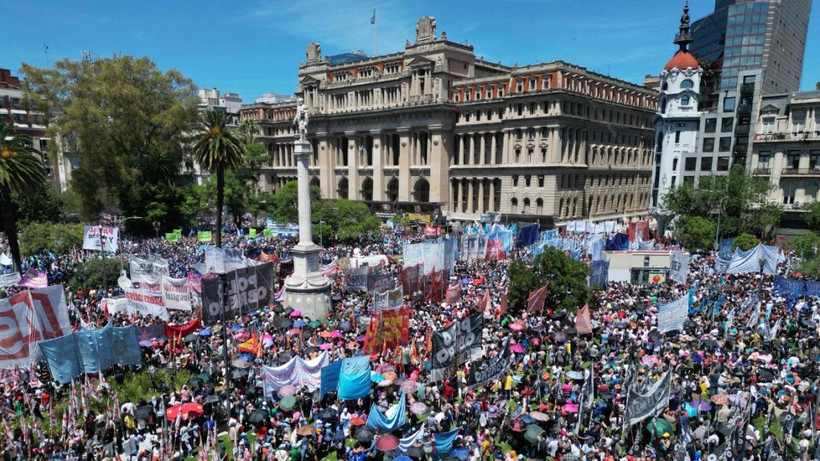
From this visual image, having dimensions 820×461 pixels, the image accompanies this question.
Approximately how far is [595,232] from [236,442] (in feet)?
136

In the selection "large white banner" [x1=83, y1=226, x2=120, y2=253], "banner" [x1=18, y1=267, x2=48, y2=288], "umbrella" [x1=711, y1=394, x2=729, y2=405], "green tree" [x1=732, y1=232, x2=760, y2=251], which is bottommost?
"umbrella" [x1=711, y1=394, x2=729, y2=405]

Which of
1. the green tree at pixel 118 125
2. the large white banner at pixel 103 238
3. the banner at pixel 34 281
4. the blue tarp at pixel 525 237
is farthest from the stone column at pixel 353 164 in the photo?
the banner at pixel 34 281

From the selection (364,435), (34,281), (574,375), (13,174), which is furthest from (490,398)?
(13,174)

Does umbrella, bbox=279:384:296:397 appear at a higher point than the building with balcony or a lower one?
lower

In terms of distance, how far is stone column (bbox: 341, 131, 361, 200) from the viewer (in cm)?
8056

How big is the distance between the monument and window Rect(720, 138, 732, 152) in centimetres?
4559

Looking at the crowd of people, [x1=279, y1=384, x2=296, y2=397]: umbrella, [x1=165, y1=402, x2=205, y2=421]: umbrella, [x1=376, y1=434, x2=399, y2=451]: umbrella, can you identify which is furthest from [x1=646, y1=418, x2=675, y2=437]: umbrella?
[x1=165, y1=402, x2=205, y2=421]: umbrella

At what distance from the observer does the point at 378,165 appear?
77.7 m

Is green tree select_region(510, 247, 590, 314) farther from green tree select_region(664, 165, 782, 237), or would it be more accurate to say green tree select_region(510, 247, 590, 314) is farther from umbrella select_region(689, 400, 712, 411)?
green tree select_region(664, 165, 782, 237)

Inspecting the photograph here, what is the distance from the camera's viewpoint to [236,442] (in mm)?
15836

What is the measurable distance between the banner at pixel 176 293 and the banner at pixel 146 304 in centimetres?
39

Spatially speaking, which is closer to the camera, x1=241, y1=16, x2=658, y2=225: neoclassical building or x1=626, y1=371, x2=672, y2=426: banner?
x1=626, y1=371, x2=672, y2=426: banner

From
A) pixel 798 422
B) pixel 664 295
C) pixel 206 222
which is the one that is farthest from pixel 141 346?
pixel 206 222

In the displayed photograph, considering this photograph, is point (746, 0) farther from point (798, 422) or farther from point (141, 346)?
point (141, 346)
